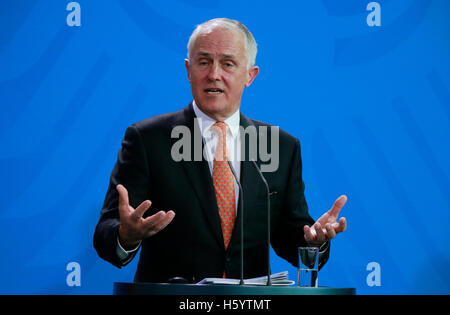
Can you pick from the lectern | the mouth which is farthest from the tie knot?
the lectern

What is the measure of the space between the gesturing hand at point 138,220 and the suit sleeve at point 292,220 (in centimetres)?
75

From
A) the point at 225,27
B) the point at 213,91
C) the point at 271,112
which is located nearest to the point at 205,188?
the point at 213,91

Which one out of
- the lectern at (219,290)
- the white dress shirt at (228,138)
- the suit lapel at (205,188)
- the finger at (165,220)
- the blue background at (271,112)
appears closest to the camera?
the lectern at (219,290)

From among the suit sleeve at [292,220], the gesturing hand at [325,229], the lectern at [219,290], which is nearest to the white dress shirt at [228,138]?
the suit sleeve at [292,220]

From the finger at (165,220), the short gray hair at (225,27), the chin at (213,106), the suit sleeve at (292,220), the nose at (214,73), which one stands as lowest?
the finger at (165,220)

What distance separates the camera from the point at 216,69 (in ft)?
7.00

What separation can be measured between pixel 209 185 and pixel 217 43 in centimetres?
56

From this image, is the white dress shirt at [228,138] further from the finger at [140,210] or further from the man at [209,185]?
the finger at [140,210]

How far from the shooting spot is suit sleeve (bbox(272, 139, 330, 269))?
2.18 meters

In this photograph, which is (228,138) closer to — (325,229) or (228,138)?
(228,138)

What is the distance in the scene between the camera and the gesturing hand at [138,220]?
1.48 meters

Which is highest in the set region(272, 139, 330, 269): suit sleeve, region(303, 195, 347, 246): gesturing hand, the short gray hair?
the short gray hair

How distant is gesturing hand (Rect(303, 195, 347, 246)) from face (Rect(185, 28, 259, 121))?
0.65m

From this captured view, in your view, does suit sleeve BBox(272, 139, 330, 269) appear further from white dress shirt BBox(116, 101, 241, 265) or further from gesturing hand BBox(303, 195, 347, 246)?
gesturing hand BBox(303, 195, 347, 246)
